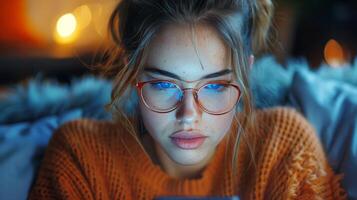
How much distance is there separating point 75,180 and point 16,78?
3.12 ft

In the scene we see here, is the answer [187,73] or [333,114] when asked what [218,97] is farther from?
[333,114]

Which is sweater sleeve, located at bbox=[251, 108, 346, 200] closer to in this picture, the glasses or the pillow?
the pillow

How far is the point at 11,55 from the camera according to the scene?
1.59 meters

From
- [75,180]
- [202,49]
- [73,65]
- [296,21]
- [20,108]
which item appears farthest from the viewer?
[296,21]

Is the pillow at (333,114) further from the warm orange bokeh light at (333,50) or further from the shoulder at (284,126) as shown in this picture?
the warm orange bokeh light at (333,50)

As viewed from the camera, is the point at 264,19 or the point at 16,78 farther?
the point at 16,78

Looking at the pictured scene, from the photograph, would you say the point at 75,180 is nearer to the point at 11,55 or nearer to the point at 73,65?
the point at 73,65

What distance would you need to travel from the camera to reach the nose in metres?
0.62

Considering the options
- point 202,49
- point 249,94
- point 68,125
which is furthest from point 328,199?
point 68,125

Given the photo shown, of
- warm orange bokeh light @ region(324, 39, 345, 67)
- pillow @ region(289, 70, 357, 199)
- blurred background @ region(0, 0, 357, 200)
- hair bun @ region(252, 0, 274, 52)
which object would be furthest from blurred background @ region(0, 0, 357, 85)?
hair bun @ region(252, 0, 274, 52)

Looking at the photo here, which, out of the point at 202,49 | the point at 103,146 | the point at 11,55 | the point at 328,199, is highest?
the point at 11,55

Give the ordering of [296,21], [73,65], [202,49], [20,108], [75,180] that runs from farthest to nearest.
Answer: [296,21] < [73,65] < [20,108] < [75,180] < [202,49]

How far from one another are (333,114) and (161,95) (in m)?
0.38

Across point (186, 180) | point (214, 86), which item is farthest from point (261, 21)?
point (186, 180)
